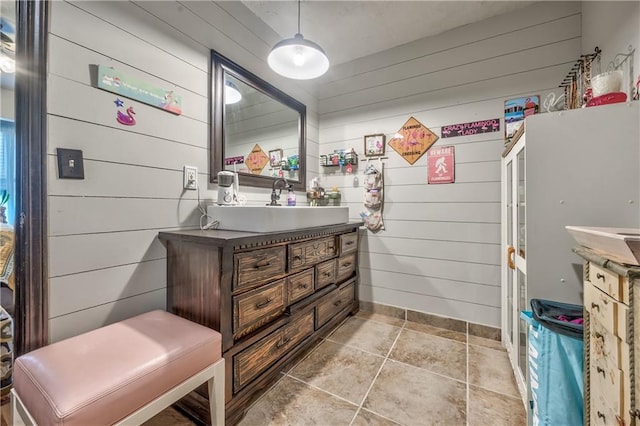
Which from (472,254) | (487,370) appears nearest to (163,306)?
(487,370)

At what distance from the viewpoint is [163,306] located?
1407 millimetres

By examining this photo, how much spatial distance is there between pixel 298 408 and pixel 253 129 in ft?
6.07

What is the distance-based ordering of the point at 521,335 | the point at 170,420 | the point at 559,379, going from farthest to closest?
the point at 521,335 → the point at 170,420 → the point at 559,379

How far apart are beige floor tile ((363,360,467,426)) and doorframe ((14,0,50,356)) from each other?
1.55 metres

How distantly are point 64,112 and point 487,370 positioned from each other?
2.63 m

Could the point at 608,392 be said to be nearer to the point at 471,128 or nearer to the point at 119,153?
the point at 471,128

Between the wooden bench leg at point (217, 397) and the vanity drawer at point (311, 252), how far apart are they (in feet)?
2.04

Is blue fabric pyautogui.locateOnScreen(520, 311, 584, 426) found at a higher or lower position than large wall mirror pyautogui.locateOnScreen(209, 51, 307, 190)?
lower

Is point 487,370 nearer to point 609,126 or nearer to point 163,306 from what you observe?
point 609,126

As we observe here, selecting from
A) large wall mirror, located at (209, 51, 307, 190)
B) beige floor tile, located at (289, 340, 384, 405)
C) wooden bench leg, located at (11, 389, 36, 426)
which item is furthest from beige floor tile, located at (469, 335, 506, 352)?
wooden bench leg, located at (11, 389, 36, 426)

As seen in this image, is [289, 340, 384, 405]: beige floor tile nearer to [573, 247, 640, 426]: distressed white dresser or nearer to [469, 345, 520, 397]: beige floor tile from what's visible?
[469, 345, 520, 397]: beige floor tile

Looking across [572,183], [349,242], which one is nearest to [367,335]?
[349,242]

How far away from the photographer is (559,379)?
925 mm

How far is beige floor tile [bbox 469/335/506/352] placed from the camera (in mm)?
1872
